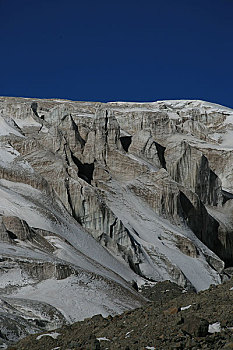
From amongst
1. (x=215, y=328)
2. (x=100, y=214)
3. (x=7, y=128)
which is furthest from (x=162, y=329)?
(x=7, y=128)

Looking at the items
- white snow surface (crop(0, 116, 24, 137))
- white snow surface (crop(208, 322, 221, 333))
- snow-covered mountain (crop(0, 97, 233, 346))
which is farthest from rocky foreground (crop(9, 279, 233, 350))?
white snow surface (crop(0, 116, 24, 137))

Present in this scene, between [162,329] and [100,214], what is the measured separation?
3699 cm

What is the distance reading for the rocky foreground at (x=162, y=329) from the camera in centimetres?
1517

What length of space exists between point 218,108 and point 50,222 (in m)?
68.2

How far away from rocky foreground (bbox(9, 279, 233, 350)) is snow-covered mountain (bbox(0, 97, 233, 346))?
545 cm

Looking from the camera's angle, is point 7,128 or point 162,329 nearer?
point 162,329

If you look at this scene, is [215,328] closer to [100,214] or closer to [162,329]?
[162,329]

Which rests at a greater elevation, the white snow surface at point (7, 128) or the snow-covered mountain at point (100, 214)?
the white snow surface at point (7, 128)

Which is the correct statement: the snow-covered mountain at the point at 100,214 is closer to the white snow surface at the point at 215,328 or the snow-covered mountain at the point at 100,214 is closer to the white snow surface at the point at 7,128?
the white snow surface at the point at 7,128

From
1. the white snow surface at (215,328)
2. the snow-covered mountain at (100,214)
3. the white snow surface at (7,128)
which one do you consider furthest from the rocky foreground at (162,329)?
the white snow surface at (7,128)

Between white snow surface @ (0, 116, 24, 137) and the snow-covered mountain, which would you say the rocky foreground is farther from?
white snow surface @ (0, 116, 24, 137)

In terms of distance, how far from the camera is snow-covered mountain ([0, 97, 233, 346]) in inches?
1363

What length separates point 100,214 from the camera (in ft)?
174

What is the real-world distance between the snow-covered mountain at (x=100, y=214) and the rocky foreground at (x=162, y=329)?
545 cm
